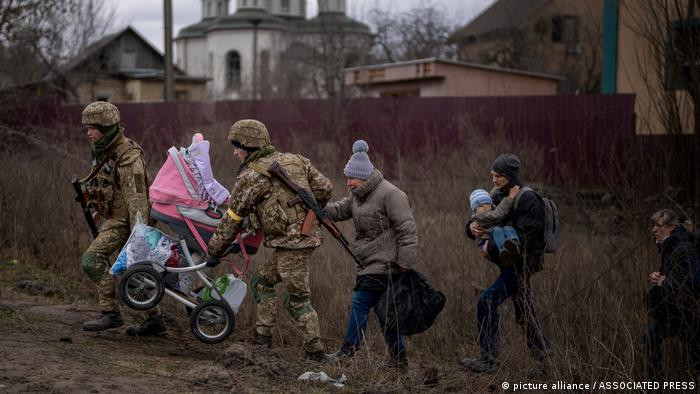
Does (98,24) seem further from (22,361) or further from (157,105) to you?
(22,361)

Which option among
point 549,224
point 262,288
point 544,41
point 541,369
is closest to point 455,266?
point 549,224

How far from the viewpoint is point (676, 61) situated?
10922mm

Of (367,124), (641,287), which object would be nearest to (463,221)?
(641,287)

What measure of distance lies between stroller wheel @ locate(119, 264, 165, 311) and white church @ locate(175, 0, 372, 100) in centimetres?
1807

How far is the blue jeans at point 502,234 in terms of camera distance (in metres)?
6.77

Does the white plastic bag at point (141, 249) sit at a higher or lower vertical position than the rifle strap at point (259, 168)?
lower

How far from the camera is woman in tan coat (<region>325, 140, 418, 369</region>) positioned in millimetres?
6539

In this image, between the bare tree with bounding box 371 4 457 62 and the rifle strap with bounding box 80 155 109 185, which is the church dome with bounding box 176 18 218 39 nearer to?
the bare tree with bounding box 371 4 457 62

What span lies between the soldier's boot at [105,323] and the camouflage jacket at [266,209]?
1204mm

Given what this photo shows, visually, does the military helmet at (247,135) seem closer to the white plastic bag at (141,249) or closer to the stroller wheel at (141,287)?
the white plastic bag at (141,249)

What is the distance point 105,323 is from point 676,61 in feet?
25.4

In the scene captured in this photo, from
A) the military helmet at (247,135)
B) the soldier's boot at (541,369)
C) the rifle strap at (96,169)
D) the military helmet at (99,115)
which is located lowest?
the soldier's boot at (541,369)

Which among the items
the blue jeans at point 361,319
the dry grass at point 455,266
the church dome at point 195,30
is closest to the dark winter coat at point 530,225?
the dry grass at point 455,266

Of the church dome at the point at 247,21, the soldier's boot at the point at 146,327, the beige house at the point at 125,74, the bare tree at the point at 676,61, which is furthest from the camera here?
the church dome at the point at 247,21
